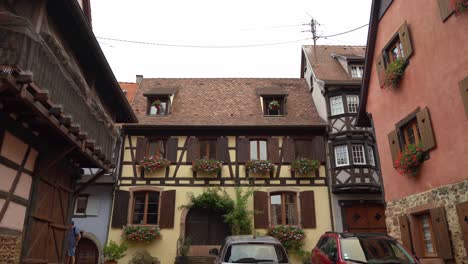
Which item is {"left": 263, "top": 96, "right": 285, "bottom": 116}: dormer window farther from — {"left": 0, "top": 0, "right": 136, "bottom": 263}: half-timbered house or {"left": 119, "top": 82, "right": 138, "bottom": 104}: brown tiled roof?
{"left": 0, "top": 0, "right": 136, "bottom": 263}: half-timbered house

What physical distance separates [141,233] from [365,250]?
426 inches

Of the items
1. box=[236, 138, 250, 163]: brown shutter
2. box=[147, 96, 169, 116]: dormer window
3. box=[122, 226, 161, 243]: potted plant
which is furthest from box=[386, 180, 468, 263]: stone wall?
box=[147, 96, 169, 116]: dormer window

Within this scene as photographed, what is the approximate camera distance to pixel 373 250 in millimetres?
6809

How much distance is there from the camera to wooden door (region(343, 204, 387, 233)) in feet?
52.8

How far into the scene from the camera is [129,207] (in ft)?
53.0

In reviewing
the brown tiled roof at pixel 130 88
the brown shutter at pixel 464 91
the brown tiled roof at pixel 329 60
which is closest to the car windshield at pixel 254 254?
the brown shutter at pixel 464 91

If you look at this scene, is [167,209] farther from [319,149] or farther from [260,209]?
[319,149]

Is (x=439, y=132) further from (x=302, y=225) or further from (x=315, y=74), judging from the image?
(x=315, y=74)

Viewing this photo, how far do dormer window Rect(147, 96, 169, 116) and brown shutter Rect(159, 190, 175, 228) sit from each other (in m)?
4.50

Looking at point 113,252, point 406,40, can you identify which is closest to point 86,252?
Result: point 113,252

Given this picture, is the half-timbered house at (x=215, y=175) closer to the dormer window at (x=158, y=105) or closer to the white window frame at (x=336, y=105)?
the dormer window at (x=158, y=105)

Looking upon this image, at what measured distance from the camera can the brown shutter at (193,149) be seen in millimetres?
17022

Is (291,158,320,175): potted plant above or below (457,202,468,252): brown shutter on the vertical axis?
above

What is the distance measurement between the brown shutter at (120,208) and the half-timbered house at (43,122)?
6.03 m
